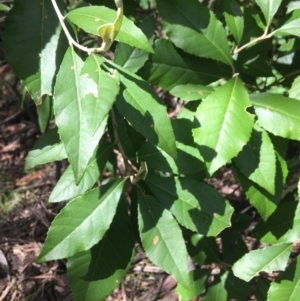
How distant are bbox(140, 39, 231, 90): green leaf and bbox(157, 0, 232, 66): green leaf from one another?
6 cm

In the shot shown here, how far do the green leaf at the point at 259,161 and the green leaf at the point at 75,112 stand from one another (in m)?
0.53

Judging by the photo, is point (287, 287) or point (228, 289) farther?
point (228, 289)

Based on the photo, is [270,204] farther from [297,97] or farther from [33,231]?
[33,231]

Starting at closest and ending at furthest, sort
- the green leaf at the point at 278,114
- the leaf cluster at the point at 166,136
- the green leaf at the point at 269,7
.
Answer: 1. the leaf cluster at the point at 166,136
2. the green leaf at the point at 278,114
3. the green leaf at the point at 269,7

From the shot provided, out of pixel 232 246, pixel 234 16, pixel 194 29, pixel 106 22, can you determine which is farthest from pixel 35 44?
pixel 232 246

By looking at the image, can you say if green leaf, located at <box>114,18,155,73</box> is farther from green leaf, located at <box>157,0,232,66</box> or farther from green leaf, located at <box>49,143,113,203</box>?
green leaf, located at <box>49,143,113,203</box>

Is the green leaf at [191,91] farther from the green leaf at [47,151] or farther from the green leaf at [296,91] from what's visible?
the green leaf at [47,151]

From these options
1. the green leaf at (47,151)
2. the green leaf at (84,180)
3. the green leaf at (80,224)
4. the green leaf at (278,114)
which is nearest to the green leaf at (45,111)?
the green leaf at (47,151)

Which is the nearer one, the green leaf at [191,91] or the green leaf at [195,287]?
the green leaf at [191,91]

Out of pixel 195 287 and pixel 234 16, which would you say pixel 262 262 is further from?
pixel 234 16

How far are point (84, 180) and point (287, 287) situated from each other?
0.77 meters

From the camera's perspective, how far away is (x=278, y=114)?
52.3 inches

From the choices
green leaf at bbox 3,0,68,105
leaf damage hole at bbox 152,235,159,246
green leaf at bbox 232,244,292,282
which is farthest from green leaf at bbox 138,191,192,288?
green leaf at bbox 3,0,68,105

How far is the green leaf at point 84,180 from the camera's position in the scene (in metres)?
1.37
